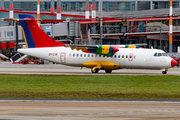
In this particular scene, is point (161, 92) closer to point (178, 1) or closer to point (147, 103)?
point (147, 103)

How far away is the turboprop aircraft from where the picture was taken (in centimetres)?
3516

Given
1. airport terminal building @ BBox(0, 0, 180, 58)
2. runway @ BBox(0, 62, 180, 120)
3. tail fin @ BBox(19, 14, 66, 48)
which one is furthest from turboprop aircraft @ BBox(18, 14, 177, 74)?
airport terminal building @ BBox(0, 0, 180, 58)

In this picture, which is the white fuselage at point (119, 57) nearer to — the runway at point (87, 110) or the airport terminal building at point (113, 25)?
the runway at point (87, 110)

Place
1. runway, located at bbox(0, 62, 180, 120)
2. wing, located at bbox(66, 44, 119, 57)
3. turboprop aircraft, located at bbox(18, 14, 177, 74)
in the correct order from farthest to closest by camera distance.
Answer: wing, located at bbox(66, 44, 119, 57) → turboprop aircraft, located at bbox(18, 14, 177, 74) → runway, located at bbox(0, 62, 180, 120)

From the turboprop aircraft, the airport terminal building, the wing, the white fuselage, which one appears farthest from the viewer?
the airport terminal building

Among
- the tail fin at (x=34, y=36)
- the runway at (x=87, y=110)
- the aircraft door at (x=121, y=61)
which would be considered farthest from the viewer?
the tail fin at (x=34, y=36)

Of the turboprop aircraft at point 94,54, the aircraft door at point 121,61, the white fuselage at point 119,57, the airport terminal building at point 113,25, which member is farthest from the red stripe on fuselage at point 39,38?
the airport terminal building at point 113,25

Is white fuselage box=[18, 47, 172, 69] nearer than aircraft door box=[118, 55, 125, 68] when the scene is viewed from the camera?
Yes

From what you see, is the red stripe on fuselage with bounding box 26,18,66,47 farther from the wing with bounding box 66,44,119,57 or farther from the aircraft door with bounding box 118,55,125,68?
A: the aircraft door with bounding box 118,55,125,68

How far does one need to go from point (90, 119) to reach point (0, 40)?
2271 inches

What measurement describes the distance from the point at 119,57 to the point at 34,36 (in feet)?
35.7

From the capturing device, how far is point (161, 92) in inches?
798

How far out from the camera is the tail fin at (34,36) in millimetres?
38719

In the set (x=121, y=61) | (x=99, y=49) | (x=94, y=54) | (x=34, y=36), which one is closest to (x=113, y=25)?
(x=94, y=54)
